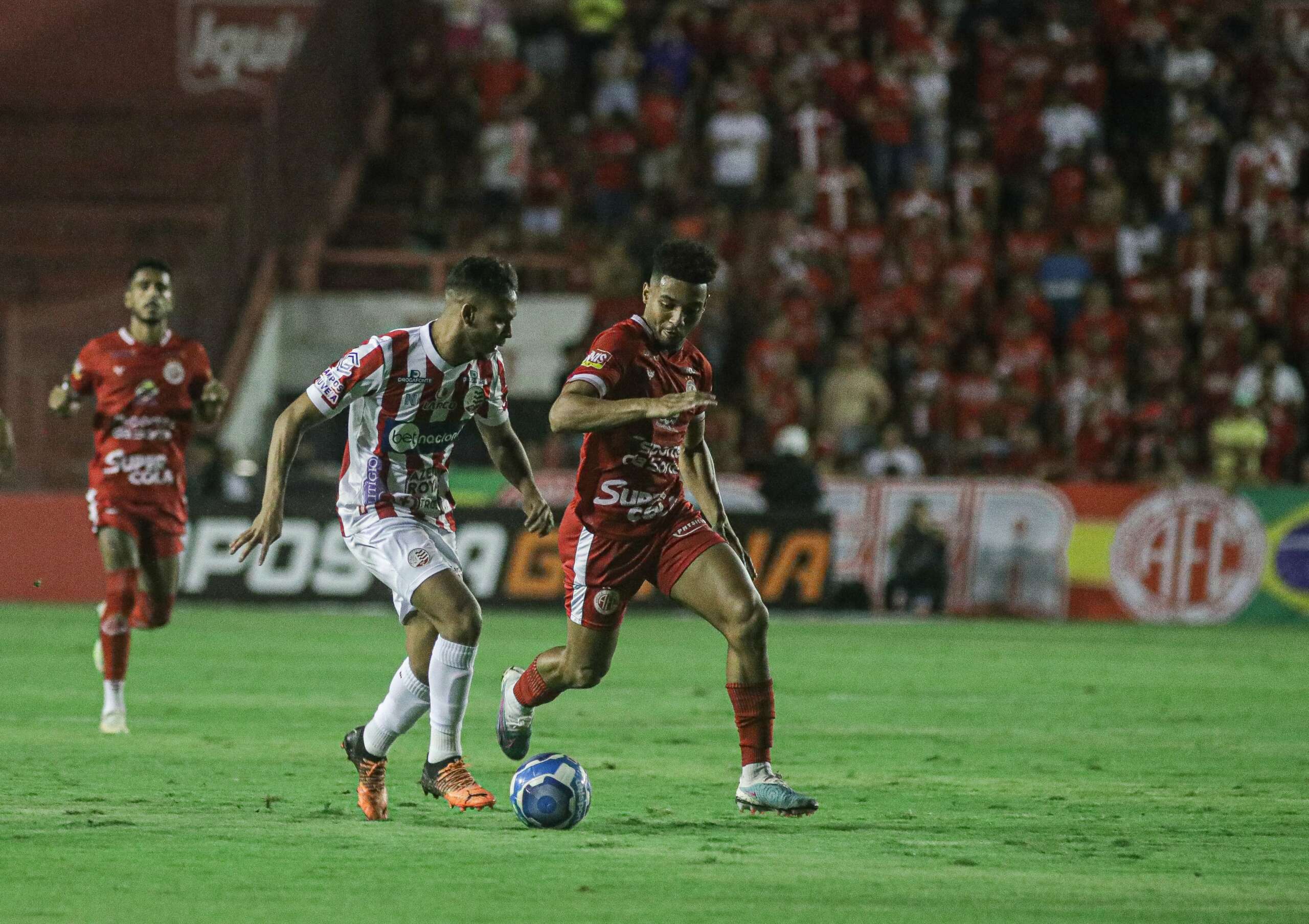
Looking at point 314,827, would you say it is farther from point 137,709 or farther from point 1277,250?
point 1277,250

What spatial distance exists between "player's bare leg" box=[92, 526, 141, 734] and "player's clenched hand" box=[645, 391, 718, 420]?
177 inches

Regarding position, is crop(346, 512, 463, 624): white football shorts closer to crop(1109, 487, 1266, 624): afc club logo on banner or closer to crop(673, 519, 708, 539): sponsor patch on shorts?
crop(673, 519, 708, 539): sponsor patch on shorts

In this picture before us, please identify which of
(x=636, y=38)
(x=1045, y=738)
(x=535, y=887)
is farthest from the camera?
(x=636, y=38)

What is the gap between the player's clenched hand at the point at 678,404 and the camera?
7.41 metres

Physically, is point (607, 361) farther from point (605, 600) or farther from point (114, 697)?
point (114, 697)

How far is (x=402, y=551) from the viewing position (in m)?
8.01

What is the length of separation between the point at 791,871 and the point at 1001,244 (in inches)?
772

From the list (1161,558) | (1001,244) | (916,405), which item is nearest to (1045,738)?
(1161,558)

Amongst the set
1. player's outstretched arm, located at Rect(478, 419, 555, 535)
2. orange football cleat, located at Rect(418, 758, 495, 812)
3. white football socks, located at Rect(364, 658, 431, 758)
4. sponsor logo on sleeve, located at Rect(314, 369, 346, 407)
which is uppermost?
sponsor logo on sleeve, located at Rect(314, 369, 346, 407)

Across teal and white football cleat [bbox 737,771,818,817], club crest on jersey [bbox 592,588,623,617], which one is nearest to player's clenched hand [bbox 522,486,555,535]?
club crest on jersey [bbox 592,588,623,617]

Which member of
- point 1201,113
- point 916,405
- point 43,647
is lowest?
point 43,647

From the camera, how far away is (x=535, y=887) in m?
6.28

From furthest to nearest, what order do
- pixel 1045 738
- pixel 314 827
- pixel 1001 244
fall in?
pixel 1001 244, pixel 1045 738, pixel 314 827

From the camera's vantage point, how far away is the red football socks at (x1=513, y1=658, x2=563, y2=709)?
343 inches
